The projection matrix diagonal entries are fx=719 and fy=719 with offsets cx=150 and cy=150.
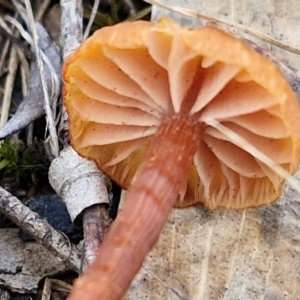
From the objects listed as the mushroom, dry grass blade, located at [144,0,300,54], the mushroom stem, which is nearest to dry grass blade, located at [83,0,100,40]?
dry grass blade, located at [144,0,300,54]

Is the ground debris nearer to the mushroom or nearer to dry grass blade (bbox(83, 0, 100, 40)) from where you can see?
the mushroom

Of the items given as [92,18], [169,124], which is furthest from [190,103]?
[92,18]

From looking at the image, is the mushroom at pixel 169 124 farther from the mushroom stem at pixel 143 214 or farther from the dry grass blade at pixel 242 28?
the dry grass blade at pixel 242 28

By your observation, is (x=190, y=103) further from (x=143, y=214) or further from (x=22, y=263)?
(x=22, y=263)

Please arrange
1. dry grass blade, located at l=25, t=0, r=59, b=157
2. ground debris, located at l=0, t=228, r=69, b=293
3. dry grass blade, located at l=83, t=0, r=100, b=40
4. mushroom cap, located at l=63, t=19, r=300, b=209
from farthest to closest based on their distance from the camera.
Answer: dry grass blade, located at l=83, t=0, r=100, b=40, dry grass blade, located at l=25, t=0, r=59, b=157, ground debris, located at l=0, t=228, r=69, b=293, mushroom cap, located at l=63, t=19, r=300, b=209

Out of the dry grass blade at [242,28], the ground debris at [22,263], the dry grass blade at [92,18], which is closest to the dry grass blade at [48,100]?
the dry grass blade at [92,18]

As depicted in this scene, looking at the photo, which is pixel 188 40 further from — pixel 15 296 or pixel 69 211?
pixel 15 296
